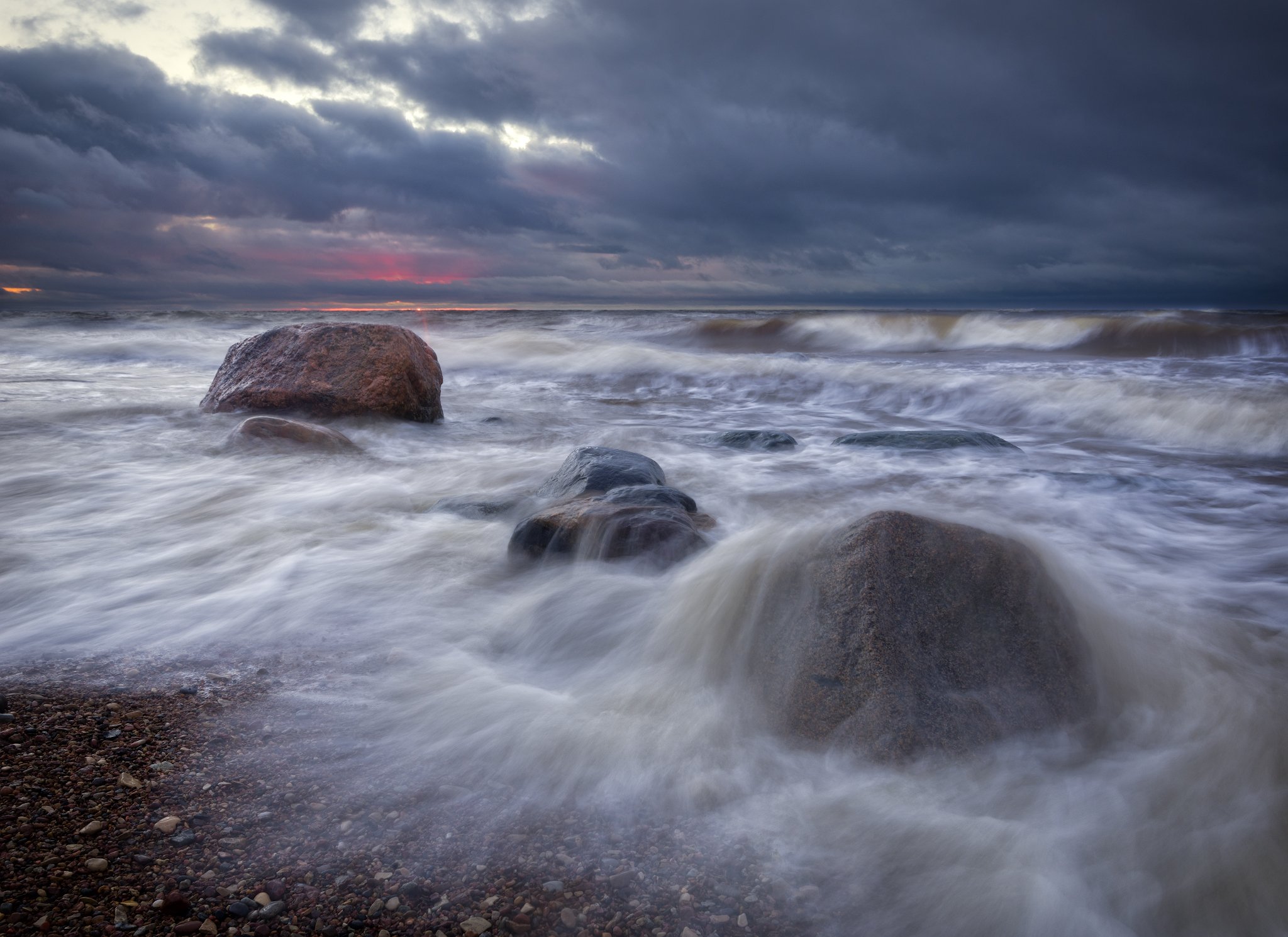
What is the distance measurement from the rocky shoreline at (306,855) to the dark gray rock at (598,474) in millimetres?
2227

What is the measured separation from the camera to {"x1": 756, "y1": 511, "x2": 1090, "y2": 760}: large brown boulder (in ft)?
6.59

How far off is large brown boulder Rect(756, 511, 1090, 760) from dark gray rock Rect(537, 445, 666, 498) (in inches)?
72.0

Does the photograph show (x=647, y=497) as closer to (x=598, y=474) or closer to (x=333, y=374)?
(x=598, y=474)

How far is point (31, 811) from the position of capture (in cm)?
164

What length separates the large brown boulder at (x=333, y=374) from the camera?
6918 mm

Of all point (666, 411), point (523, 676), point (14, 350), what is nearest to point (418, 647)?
point (523, 676)

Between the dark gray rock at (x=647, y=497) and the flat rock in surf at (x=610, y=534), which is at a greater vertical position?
the dark gray rock at (x=647, y=497)

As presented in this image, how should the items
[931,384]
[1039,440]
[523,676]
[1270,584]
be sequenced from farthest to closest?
[931,384] < [1039,440] < [1270,584] < [523,676]

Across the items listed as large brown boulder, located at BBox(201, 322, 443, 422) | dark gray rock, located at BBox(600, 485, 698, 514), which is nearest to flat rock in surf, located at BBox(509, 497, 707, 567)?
dark gray rock, located at BBox(600, 485, 698, 514)

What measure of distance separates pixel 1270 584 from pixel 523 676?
11.3ft

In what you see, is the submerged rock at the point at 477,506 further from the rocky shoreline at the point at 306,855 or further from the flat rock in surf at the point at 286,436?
the rocky shoreline at the point at 306,855

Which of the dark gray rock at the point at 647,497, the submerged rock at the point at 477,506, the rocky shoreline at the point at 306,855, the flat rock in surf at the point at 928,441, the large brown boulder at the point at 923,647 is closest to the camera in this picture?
the rocky shoreline at the point at 306,855

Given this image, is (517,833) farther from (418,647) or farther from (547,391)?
(547,391)

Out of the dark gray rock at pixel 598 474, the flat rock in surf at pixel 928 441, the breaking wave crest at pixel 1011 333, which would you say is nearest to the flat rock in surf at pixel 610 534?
the dark gray rock at pixel 598 474
